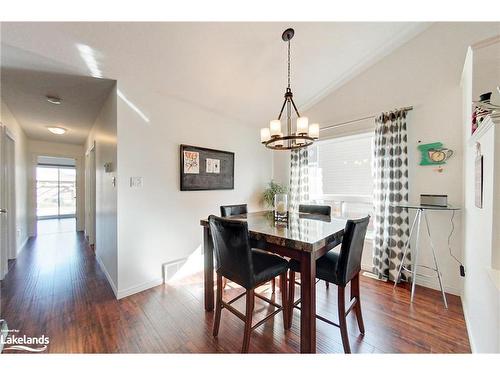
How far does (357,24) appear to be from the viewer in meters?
2.23

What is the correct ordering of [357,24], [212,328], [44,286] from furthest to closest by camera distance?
[44,286] → [357,24] → [212,328]

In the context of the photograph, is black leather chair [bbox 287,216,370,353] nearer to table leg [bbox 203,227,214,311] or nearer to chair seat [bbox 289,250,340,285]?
chair seat [bbox 289,250,340,285]

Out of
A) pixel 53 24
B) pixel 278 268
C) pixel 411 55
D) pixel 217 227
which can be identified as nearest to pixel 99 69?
pixel 53 24

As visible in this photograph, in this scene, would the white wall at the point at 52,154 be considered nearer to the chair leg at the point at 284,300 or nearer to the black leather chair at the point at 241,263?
the black leather chair at the point at 241,263

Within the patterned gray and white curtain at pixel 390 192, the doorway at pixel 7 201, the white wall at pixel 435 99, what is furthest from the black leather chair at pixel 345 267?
the doorway at pixel 7 201

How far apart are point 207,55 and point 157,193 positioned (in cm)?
173

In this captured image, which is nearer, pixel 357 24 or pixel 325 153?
pixel 357 24

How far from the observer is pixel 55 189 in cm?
788

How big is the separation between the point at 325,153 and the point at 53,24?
3.55 m

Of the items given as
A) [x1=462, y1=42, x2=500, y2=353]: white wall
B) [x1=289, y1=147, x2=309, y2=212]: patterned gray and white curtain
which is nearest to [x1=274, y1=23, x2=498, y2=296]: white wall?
[x1=462, y1=42, x2=500, y2=353]: white wall

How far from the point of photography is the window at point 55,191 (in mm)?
7602

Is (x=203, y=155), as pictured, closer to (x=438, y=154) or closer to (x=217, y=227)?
(x=217, y=227)

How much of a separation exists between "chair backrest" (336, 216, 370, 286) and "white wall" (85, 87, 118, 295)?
2.34m

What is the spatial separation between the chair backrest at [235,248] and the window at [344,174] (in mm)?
2410
